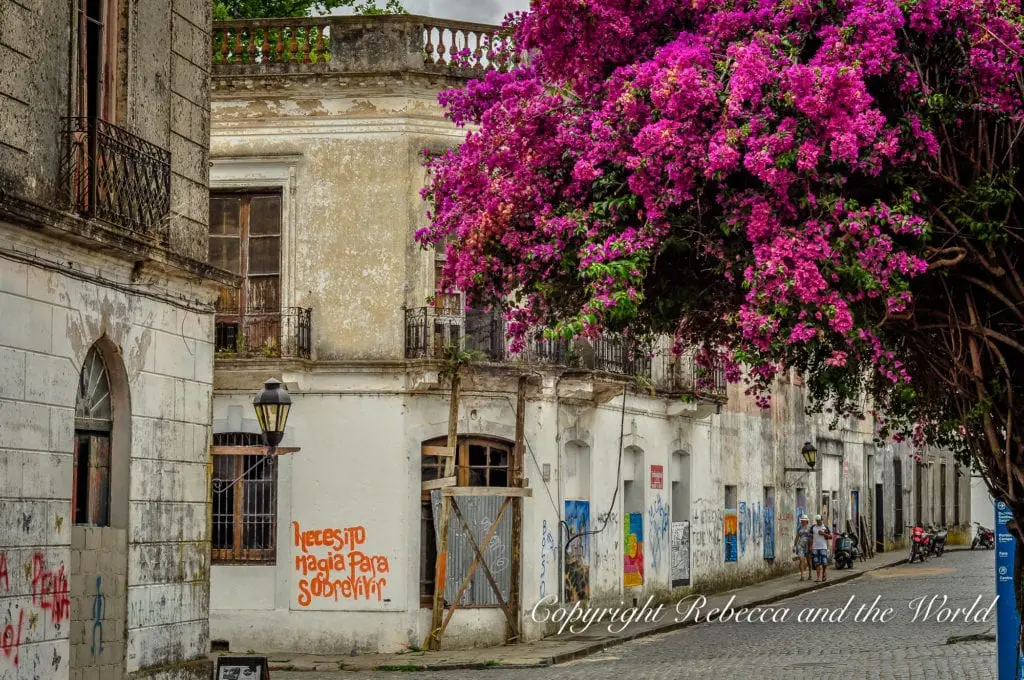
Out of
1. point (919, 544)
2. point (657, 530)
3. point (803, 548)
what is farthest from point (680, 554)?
point (919, 544)

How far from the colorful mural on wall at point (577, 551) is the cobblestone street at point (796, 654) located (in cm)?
147

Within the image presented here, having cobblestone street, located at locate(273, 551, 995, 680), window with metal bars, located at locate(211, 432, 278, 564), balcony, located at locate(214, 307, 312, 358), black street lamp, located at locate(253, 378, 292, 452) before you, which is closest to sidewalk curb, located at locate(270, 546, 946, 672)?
cobblestone street, located at locate(273, 551, 995, 680)

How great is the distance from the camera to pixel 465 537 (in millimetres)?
22156

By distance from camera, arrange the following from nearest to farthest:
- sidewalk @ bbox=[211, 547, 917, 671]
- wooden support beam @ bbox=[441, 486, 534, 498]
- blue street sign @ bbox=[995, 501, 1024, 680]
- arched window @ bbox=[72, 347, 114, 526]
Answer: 1. arched window @ bbox=[72, 347, 114, 526]
2. blue street sign @ bbox=[995, 501, 1024, 680]
3. sidewalk @ bbox=[211, 547, 917, 671]
4. wooden support beam @ bbox=[441, 486, 534, 498]

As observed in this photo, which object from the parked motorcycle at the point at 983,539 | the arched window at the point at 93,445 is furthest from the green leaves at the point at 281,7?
the parked motorcycle at the point at 983,539

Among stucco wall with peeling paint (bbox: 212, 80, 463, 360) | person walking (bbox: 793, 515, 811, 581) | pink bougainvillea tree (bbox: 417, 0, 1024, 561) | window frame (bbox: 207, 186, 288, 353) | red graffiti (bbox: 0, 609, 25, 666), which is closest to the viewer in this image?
pink bougainvillea tree (bbox: 417, 0, 1024, 561)

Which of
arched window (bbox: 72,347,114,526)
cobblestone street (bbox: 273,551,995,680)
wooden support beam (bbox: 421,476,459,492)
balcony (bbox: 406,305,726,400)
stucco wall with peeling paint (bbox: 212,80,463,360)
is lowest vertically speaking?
cobblestone street (bbox: 273,551,995,680)

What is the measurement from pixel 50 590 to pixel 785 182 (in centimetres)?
614

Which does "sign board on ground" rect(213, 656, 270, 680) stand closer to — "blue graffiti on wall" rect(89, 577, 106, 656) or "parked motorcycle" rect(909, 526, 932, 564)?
"blue graffiti on wall" rect(89, 577, 106, 656)

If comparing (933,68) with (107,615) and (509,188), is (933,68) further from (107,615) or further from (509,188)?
(107,615)

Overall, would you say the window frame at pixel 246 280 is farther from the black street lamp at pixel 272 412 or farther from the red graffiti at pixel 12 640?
the red graffiti at pixel 12 640

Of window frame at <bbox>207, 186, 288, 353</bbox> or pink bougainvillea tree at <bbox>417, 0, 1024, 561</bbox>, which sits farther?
window frame at <bbox>207, 186, 288, 353</bbox>

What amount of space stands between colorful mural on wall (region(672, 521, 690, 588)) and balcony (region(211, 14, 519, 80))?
33.5 ft

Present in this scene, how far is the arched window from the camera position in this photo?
12.7 m
